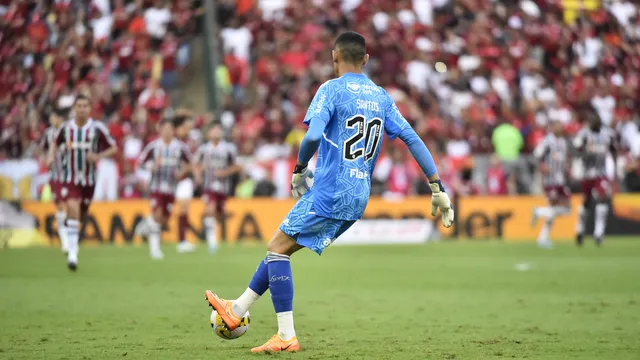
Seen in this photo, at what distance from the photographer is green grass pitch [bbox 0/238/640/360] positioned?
798 cm

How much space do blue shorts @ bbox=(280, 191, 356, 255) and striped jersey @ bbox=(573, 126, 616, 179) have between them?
16187mm

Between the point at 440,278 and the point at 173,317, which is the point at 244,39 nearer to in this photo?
the point at 440,278

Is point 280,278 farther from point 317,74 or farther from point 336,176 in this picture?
point 317,74

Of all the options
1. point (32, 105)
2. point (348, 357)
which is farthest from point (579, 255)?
point (32, 105)

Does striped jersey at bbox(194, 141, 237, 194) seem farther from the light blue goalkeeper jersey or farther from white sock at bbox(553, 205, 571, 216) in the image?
the light blue goalkeeper jersey

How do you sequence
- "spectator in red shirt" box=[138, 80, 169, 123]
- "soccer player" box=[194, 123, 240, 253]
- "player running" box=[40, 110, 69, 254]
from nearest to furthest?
1. "player running" box=[40, 110, 69, 254]
2. "soccer player" box=[194, 123, 240, 253]
3. "spectator in red shirt" box=[138, 80, 169, 123]

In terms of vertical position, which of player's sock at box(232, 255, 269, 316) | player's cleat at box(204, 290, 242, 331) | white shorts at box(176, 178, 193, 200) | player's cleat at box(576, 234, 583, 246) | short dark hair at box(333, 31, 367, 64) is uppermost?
short dark hair at box(333, 31, 367, 64)

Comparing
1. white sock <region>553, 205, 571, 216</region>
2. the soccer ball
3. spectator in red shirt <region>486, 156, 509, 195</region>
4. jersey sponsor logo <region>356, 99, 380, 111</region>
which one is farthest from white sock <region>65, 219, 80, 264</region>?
spectator in red shirt <region>486, 156, 509, 195</region>

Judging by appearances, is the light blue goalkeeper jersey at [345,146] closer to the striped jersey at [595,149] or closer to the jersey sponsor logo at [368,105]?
the jersey sponsor logo at [368,105]

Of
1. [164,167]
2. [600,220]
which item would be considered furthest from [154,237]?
[600,220]

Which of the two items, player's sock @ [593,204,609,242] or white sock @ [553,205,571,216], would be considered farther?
white sock @ [553,205,571,216]

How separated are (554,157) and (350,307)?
13.2 metres

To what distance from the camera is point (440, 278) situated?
1512 centimetres

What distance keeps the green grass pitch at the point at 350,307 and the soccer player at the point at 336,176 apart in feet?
1.63
